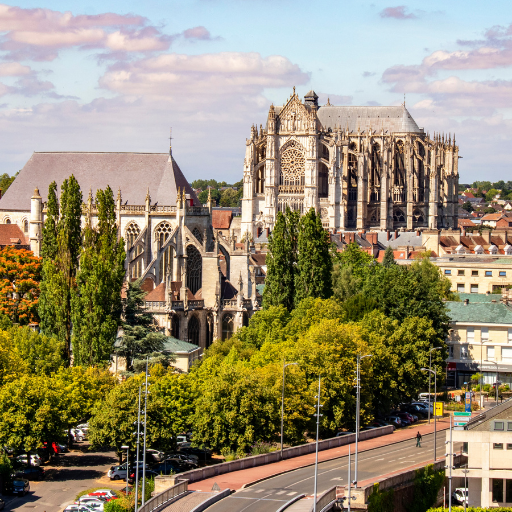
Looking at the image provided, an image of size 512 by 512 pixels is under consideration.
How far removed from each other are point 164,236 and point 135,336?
90.9 feet

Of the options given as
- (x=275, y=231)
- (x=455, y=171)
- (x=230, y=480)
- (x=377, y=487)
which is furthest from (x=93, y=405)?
(x=455, y=171)

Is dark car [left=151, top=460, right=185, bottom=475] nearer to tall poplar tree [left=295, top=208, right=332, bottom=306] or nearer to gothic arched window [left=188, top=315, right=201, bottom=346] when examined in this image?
tall poplar tree [left=295, top=208, right=332, bottom=306]

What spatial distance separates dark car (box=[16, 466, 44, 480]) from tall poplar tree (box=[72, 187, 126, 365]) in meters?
13.2

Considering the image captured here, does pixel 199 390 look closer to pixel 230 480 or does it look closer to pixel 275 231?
pixel 230 480

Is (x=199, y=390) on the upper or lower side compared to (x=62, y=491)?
upper

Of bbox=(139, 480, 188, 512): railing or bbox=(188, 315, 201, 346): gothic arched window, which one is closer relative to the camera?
bbox=(139, 480, 188, 512): railing

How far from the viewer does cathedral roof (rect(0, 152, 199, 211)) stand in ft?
351

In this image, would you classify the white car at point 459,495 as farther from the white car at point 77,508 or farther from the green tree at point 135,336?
the green tree at point 135,336

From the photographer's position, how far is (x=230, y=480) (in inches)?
2064

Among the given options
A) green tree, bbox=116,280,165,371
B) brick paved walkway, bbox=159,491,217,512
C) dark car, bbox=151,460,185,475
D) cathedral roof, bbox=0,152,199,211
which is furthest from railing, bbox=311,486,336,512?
cathedral roof, bbox=0,152,199,211

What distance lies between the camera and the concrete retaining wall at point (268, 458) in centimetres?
5227

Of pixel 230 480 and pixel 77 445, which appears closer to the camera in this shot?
pixel 230 480

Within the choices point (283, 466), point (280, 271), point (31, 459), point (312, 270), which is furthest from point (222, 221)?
point (283, 466)

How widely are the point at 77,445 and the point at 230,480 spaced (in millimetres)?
20404
